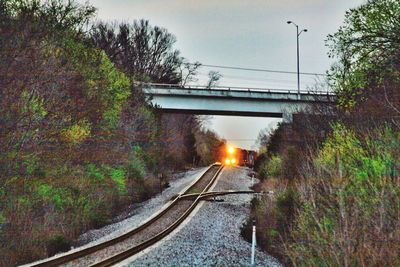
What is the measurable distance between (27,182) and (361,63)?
1208 cm

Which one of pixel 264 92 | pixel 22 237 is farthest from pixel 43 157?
pixel 264 92

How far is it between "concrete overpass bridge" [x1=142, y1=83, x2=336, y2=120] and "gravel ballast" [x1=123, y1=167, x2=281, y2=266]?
2534 cm

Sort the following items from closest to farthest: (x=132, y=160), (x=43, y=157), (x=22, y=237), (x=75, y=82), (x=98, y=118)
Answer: (x=22, y=237), (x=43, y=157), (x=75, y=82), (x=98, y=118), (x=132, y=160)

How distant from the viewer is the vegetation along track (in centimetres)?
1198

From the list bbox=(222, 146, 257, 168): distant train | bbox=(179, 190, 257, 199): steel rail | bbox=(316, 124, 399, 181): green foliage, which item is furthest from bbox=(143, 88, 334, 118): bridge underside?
bbox=(316, 124, 399, 181): green foliage

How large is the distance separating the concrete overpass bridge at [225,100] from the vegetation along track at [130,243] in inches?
952

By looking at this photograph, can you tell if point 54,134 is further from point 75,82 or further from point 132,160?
point 132,160

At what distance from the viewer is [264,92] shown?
4812 cm

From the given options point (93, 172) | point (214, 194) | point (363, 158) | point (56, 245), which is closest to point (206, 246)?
point (56, 245)

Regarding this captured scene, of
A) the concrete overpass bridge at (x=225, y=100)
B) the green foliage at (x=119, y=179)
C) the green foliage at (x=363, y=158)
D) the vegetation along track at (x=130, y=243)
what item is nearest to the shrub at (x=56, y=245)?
the vegetation along track at (x=130, y=243)

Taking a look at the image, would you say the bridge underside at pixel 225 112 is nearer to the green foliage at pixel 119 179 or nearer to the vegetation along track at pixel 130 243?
the green foliage at pixel 119 179

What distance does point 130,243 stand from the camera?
14.6 meters

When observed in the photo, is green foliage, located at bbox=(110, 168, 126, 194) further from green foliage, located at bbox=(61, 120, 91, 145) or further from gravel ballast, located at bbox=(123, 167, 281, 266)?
gravel ballast, located at bbox=(123, 167, 281, 266)

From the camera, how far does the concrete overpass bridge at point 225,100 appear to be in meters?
46.6
